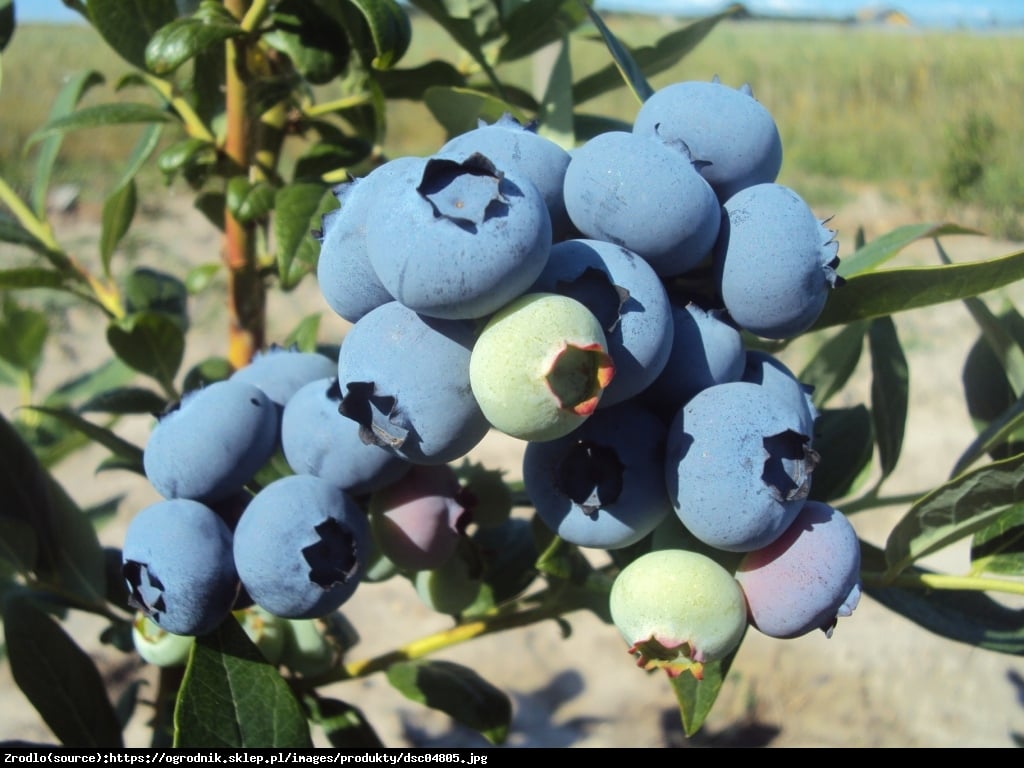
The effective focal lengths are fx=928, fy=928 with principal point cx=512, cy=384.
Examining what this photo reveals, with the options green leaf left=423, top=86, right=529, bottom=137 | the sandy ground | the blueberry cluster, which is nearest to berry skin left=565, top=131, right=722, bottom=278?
the blueberry cluster

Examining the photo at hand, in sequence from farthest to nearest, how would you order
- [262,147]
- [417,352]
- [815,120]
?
[815,120] → [262,147] → [417,352]

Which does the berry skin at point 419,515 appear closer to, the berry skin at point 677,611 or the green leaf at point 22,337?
the berry skin at point 677,611

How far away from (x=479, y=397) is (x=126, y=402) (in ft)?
2.46

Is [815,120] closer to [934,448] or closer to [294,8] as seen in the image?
[934,448]

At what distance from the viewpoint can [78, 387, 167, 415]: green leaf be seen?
3.49ft

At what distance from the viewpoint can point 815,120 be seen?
1126cm

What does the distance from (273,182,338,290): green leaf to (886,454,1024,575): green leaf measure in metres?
0.55

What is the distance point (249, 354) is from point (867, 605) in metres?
2.05

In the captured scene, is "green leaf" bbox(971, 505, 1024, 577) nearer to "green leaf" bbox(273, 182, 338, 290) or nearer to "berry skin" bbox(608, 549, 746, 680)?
"berry skin" bbox(608, 549, 746, 680)

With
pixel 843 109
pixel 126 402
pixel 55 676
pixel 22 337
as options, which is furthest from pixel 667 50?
pixel 843 109

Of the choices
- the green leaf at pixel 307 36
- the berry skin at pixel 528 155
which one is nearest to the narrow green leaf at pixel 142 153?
the green leaf at pixel 307 36

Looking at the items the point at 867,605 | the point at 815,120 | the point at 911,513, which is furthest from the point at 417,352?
the point at 815,120

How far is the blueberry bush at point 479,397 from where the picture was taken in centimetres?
51
